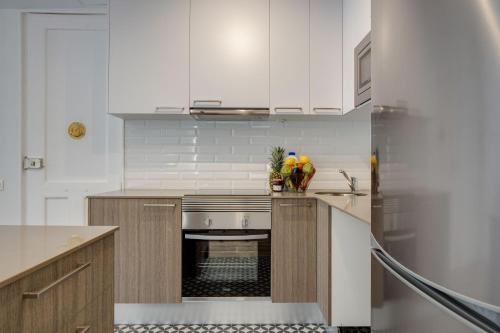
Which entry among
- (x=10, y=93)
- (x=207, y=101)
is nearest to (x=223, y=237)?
(x=207, y=101)

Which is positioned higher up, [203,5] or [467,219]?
[203,5]

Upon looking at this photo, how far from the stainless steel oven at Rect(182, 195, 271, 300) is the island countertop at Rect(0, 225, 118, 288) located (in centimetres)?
120

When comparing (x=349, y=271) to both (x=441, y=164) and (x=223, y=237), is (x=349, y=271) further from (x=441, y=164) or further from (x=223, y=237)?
(x=441, y=164)

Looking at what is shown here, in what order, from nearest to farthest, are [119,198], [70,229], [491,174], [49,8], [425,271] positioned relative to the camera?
[491,174], [425,271], [70,229], [119,198], [49,8]

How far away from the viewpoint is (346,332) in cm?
210

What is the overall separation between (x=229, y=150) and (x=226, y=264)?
0.96 meters

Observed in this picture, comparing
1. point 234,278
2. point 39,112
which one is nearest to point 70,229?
point 234,278

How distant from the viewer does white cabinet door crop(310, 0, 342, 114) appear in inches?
102

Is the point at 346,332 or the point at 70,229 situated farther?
the point at 346,332

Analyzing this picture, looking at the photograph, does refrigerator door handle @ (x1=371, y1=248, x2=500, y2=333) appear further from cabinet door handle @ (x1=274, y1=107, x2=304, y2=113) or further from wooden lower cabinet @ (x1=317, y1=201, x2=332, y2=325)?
cabinet door handle @ (x1=274, y1=107, x2=304, y2=113)

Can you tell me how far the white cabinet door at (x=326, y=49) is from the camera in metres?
2.58

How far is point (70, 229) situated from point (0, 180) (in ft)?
7.52

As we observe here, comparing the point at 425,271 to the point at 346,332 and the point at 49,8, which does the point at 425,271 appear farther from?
the point at 49,8

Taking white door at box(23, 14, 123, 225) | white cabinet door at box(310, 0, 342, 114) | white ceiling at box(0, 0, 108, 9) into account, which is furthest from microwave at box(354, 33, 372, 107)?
white ceiling at box(0, 0, 108, 9)
